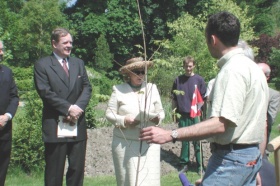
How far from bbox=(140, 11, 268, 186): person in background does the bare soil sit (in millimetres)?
5898

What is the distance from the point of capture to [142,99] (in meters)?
5.97

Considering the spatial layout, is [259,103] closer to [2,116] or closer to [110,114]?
[110,114]

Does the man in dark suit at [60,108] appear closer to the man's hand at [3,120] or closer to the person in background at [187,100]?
the man's hand at [3,120]

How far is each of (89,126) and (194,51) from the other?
5834 mm

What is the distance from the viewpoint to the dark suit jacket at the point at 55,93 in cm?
→ 592

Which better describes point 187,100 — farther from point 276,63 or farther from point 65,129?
point 276,63

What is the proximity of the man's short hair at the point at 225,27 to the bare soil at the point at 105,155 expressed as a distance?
240 inches

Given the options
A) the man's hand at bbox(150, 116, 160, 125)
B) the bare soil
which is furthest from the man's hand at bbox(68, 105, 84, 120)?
the bare soil

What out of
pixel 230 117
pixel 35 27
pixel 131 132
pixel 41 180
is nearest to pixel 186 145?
pixel 41 180

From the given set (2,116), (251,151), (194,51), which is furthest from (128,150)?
(194,51)

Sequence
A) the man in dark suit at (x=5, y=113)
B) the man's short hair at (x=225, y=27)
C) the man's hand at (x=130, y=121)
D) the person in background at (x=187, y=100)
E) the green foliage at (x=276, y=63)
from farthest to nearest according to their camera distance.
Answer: the green foliage at (x=276, y=63) → the person in background at (x=187, y=100) → the man in dark suit at (x=5, y=113) → the man's hand at (x=130, y=121) → the man's short hair at (x=225, y=27)

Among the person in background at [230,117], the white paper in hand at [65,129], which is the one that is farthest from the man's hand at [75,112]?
the person in background at [230,117]

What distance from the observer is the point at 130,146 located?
5.87m

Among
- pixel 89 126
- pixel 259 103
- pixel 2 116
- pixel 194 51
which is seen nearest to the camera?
pixel 259 103
